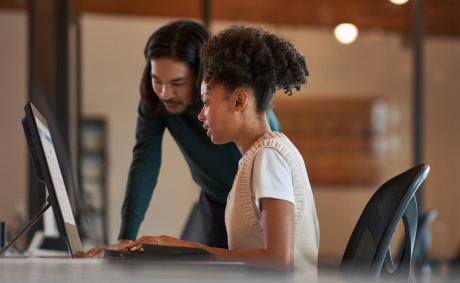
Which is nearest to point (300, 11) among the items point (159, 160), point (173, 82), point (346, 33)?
point (346, 33)

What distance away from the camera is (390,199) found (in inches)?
34.4

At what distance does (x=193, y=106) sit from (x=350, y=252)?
66cm

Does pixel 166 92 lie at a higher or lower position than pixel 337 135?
higher

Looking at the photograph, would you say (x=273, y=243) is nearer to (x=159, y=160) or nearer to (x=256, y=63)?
(x=256, y=63)

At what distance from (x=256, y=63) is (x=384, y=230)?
1.41 ft

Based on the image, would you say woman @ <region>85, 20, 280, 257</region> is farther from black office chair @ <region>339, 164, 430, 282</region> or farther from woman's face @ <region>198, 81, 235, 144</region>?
black office chair @ <region>339, 164, 430, 282</region>

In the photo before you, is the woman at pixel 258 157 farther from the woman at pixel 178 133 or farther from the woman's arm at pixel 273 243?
the woman at pixel 178 133

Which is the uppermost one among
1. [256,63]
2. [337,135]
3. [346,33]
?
[346,33]

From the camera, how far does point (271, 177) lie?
2.84 ft

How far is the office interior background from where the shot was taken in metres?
3.61

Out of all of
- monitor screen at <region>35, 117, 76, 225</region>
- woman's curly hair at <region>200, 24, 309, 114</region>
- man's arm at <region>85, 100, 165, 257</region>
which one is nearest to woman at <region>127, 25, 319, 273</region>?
woman's curly hair at <region>200, 24, 309, 114</region>

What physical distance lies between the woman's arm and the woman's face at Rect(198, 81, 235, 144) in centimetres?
23

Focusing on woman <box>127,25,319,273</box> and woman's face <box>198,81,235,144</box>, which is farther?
woman's face <box>198,81,235,144</box>

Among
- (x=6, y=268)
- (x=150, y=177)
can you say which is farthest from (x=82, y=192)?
(x=6, y=268)
